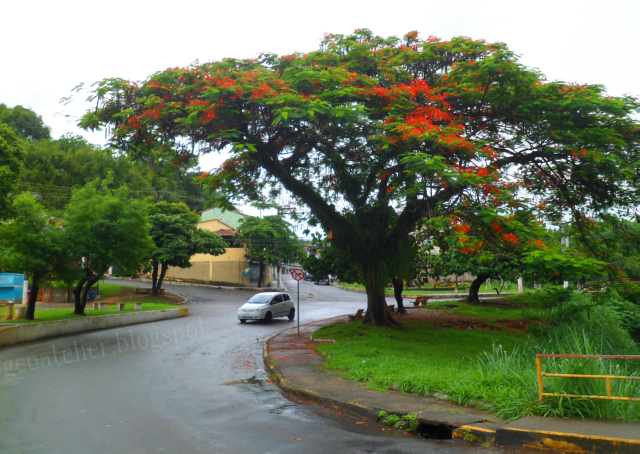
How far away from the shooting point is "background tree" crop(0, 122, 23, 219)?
648 inches

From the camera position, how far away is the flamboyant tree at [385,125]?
11448 mm

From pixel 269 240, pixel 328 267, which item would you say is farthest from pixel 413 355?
pixel 269 240

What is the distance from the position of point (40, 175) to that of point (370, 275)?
124 ft

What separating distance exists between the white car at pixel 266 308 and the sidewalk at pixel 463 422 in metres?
12.2

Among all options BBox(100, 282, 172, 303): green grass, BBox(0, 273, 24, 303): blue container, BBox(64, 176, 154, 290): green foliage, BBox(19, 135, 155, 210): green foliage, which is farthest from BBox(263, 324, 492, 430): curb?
BBox(19, 135, 155, 210): green foliage

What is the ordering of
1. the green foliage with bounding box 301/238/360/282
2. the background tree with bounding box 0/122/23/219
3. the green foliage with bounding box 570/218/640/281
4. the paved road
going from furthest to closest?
the green foliage with bounding box 301/238/360/282
the background tree with bounding box 0/122/23/219
the green foliage with bounding box 570/218/640/281
the paved road

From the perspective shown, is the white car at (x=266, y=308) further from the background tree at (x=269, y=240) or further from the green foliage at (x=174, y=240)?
the background tree at (x=269, y=240)

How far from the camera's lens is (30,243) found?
16.5 m

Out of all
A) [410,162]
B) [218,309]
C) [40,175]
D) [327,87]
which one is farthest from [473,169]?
[40,175]

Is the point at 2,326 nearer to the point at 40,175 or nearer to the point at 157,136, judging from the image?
the point at 157,136

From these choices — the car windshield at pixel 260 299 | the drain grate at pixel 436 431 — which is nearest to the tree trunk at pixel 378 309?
the car windshield at pixel 260 299

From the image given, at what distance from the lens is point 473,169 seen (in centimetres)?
1073

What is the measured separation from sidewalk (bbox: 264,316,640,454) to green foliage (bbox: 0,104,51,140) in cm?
5192

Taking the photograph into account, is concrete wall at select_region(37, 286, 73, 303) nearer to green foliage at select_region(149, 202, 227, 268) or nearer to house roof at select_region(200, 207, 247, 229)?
green foliage at select_region(149, 202, 227, 268)
